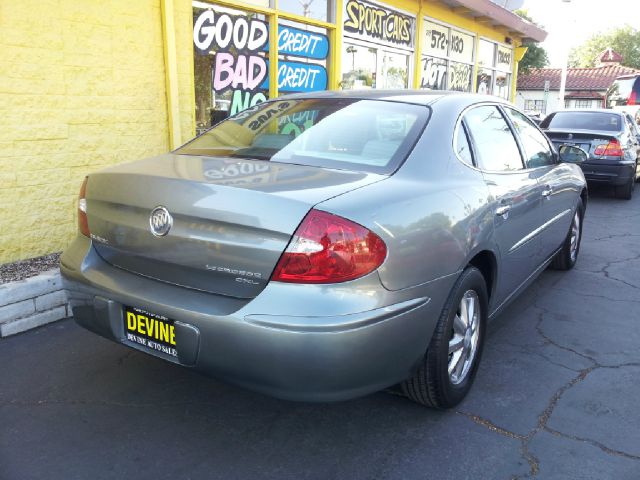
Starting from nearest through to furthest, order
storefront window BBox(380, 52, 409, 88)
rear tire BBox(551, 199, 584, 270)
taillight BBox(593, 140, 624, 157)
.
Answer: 1. rear tire BBox(551, 199, 584, 270)
2. taillight BBox(593, 140, 624, 157)
3. storefront window BBox(380, 52, 409, 88)

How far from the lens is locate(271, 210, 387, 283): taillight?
215 centimetres

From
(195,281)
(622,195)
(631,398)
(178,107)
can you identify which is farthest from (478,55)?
(195,281)

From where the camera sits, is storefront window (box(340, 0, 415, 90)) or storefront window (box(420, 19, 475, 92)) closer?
storefront window (box(340, 0, 415, 90))

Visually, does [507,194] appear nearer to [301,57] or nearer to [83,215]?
[83,215]

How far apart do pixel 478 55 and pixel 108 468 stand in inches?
528

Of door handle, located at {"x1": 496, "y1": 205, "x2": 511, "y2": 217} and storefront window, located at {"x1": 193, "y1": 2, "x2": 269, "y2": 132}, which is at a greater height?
storefront window, located at {"x1": 193, "y1": 2, "x2": 269, "y2": 132}

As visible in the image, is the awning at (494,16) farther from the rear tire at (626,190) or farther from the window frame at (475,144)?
the window frame at (475,144)

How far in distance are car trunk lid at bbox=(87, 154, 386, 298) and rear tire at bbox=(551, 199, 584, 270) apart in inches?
129

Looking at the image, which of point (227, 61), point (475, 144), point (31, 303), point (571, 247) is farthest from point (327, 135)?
point (227, 61)

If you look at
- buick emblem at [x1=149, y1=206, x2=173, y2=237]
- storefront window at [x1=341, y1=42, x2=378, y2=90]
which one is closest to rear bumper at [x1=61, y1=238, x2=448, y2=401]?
buick emblem at [x1=149, y1=206, x2=173, y2=237]

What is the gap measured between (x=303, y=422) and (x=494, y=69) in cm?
1412

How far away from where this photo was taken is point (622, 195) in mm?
9891

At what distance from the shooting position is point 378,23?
9.66m

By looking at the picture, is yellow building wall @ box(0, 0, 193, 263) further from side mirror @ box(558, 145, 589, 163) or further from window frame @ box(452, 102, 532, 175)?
side mirror @ box(558, 145, 589, 163)
